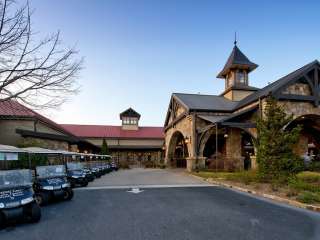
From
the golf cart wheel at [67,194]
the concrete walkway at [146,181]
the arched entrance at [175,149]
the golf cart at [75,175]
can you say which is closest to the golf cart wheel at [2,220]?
the golf cart wheel at [67,194]

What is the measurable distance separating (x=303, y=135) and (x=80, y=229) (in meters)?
27.6

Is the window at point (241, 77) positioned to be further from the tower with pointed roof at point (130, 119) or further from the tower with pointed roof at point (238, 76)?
the tower with pointed roof at point (130, 119)

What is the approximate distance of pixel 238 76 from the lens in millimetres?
33000

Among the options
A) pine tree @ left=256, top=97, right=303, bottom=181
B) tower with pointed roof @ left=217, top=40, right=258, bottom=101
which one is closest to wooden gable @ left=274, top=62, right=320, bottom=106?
pine tree @ left=256, top=97, right=303, bottom=181

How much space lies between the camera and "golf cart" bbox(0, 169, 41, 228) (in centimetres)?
664

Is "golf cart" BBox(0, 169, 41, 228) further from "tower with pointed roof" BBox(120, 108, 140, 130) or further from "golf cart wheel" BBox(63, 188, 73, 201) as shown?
"tower with pointed roof" BBox(120, 108, 140, 130)

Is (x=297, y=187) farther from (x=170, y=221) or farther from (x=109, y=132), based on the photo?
(x=109, y=132)

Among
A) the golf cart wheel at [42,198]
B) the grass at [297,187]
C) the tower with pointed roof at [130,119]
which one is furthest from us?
the tower with pointed roof at [130,119]

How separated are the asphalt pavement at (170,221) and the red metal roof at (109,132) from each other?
122ft

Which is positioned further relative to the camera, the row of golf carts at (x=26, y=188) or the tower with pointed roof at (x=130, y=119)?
the tower with pointed roof at (x=130, y=119)

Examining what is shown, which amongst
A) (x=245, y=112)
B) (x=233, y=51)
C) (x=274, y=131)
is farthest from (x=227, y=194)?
(x=233, y=51)

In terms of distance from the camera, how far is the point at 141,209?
8.75 meters

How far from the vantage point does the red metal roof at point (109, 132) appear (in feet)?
154

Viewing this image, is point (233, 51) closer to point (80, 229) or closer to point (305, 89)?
point (305, 89)
